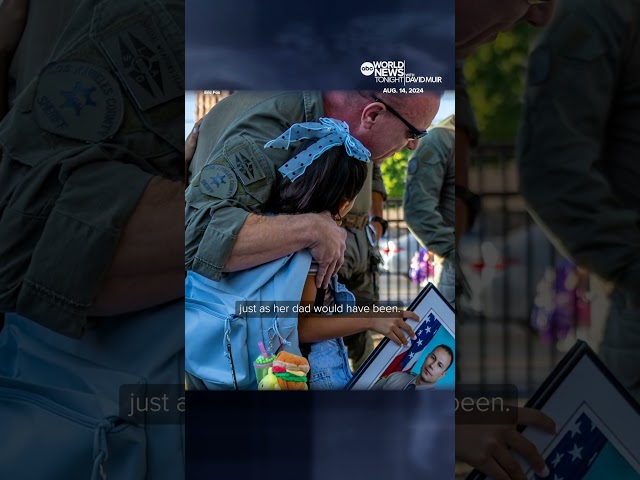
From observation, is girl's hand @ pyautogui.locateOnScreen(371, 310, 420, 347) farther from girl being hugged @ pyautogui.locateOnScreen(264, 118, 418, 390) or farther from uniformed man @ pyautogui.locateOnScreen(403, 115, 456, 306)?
uniformed man @ pyautogui.locateOnScreen(403, 115, 456, 306)

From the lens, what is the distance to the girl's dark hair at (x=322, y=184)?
3273 mm

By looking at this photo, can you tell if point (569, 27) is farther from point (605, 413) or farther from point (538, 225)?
point (605, 413)

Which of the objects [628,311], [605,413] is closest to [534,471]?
[605,413]

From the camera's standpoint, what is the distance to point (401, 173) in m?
3.27

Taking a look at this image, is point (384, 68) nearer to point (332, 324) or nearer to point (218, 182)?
point (218, 182)

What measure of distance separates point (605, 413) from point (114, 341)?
6.83 ft

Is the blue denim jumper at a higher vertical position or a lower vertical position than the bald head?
lower

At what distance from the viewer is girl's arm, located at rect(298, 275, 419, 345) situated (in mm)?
3246

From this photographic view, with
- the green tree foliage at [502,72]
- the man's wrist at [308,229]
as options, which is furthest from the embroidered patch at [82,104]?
the green tree foliage at [502,72]

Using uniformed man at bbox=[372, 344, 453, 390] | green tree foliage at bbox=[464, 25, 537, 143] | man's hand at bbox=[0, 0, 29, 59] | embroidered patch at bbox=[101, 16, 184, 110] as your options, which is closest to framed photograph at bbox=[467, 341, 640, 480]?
uniformed man at bbox=[372, 344, 453, 390]

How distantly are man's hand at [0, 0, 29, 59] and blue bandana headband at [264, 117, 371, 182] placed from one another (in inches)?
47.7

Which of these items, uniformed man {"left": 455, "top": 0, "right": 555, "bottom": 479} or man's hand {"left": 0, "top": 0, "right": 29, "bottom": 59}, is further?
man's hand {"left": 0, "top": 0, "right": 29, "bottom": 59}

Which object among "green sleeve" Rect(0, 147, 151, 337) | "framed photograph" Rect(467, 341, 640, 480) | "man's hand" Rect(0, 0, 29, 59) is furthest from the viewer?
"man's hand" Rect(0, 0, 29, 59)

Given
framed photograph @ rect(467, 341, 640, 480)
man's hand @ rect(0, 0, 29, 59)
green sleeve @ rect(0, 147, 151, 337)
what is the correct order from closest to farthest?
green sleeve @ rect(0, 147, 151, 337)
framed photograph @ rect(467, 341, 640, 480)
man's hand @ rect(0, 0, 29, 59)
